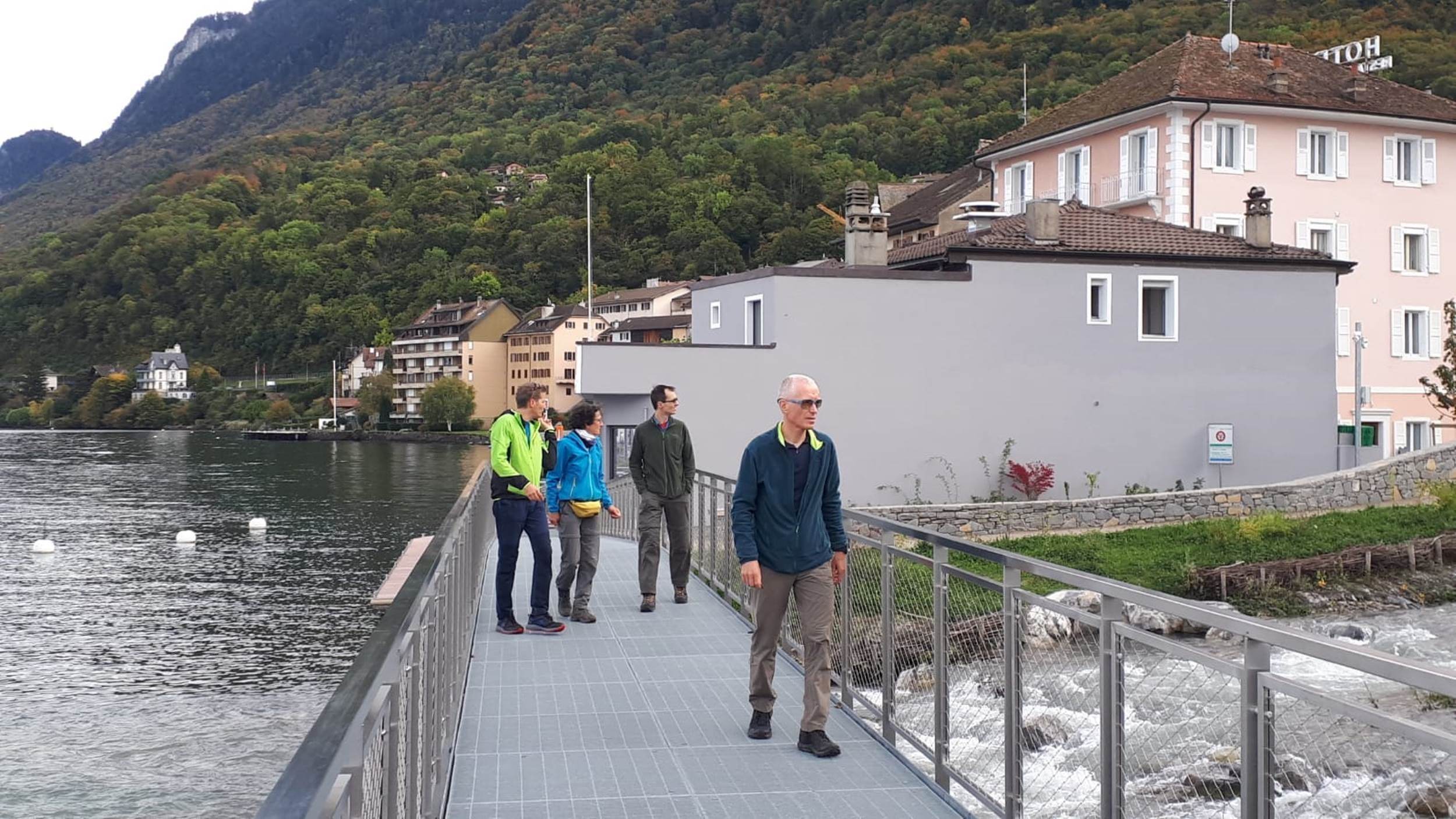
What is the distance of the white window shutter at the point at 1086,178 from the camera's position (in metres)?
45.6

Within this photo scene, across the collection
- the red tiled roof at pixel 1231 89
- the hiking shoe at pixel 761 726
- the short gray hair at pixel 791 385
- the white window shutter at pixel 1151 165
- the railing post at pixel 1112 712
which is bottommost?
the hiking shoe at pixel 761 726

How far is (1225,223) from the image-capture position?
141ft

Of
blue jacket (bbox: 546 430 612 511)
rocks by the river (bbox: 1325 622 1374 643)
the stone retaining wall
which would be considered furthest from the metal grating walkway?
the stone retaining wall

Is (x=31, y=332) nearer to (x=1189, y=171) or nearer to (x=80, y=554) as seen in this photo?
(x=80, y=554)

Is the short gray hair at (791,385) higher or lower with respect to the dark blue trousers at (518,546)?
higher

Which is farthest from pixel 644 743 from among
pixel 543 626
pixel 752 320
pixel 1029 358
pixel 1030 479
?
pixel 1029 358

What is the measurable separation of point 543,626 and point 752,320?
19.8 metres

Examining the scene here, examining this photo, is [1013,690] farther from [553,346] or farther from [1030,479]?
[553,346]

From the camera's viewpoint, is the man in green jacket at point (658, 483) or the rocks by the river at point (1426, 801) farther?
the man in green jacket at point (658, 483)

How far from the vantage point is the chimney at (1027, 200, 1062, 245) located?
30641 mm

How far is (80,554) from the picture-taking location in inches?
1992

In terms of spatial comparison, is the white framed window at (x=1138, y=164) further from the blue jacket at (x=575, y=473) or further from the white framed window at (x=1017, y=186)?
the blue jacket at (x=575, y=473)

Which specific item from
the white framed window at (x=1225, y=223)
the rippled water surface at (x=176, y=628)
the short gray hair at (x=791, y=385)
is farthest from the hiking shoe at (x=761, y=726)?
the white framed window at (x=1225, y=223)

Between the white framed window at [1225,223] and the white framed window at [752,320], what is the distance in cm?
1901
